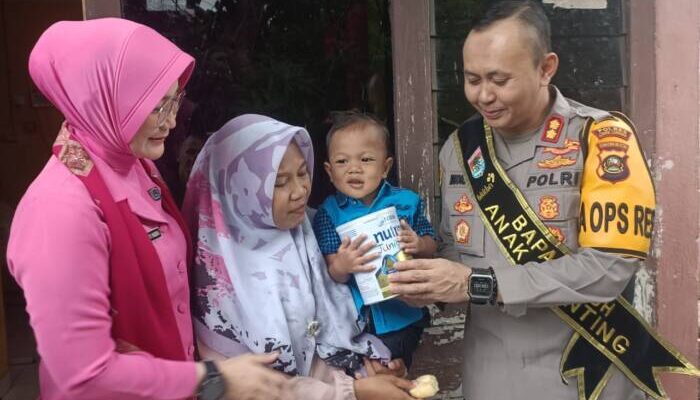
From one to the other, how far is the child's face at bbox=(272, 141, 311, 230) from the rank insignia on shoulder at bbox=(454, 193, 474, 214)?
1.61 feet

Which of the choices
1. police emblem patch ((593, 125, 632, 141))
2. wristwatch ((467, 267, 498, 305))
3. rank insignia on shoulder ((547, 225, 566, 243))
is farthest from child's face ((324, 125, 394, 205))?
police emblem patch ((593, 125, 632, 141))

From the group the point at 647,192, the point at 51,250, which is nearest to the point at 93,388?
the point at 51,250

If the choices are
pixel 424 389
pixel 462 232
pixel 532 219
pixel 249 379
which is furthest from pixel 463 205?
pixel 249 379

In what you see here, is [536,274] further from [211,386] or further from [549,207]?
[211,386]

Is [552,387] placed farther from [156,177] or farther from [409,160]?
[156,177]

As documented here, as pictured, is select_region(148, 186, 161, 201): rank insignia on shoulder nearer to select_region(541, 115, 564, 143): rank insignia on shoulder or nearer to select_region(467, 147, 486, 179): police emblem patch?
select_region(467, 147, 486, 179): police emblem patch

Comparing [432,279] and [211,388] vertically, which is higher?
[432,279]

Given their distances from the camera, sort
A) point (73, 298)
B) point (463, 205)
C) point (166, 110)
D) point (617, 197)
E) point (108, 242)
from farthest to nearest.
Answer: point (463, 205) → point (617, 197) → point (166, 110) → point (108, 242) → point (73, 298)

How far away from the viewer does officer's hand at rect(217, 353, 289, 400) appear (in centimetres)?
159

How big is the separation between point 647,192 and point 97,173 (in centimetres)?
145

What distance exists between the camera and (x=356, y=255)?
1903 mm

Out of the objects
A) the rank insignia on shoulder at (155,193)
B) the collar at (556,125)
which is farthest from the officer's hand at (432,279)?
the rank insignia on shoulder at (155,193)

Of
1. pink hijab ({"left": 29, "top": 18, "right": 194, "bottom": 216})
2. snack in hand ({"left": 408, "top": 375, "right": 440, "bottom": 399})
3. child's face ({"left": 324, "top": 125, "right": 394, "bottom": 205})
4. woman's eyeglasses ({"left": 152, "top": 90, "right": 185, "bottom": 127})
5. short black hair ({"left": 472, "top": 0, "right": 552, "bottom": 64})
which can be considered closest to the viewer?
pink hijab ({"left": 29, "top": 18, "right": 194, "bottom": 216})

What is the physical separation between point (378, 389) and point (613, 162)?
0.94 meters
